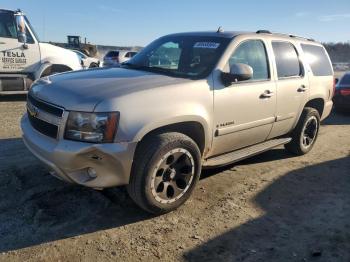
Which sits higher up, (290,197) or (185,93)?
(185,93)

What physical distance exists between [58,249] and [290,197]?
8.91ft

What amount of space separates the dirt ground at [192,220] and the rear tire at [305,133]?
2.69ft

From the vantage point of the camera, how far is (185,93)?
405cm

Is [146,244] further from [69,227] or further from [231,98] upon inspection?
[231,98]

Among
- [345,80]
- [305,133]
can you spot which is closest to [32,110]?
[305,133]

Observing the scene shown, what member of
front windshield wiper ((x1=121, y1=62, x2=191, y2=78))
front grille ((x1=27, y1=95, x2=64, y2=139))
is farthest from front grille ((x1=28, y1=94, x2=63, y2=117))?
front windshield wiper ((x1=121, y1=62, x2=191, y2=78))

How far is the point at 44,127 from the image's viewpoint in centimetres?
388

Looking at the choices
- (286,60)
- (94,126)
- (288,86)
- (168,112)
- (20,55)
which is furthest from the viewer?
(20,55)

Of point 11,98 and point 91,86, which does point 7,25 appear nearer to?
point 11,98

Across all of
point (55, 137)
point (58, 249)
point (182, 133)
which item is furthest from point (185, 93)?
point (58, 249)

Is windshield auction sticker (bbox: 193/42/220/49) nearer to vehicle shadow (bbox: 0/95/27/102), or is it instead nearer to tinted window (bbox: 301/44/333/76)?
tinted window (bbox: 301/44/333/76)

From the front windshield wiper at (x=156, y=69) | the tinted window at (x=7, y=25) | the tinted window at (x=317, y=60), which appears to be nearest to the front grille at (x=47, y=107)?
the front windshield wiper at (x=156, y=69)

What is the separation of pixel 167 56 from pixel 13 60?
20.6ft

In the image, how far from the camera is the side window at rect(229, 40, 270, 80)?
4.81 meters
